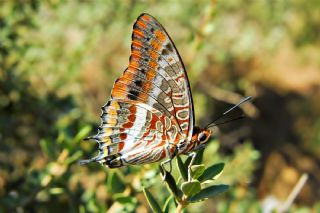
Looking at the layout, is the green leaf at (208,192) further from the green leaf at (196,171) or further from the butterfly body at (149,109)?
the butterfly body at (149,109)

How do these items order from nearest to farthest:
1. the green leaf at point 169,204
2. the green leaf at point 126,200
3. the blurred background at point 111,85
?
1. the green leaf at point 169,204
2. the green leaf at point 126,200
3. the blurred background at point 111,85

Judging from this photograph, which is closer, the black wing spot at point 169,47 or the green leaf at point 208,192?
the green leaf at point 208,192

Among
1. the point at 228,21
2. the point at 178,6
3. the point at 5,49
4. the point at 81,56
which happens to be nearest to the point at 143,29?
the point at 5,49

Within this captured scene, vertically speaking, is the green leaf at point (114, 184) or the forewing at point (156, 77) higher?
the forewing at point (156, 77)

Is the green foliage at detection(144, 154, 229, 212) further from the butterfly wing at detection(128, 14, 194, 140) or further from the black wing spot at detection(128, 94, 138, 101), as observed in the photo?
the black wing spot at detection(128, 94, 138, 101)

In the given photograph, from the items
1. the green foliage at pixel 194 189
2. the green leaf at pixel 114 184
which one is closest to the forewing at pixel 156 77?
the green leaf at pixel 114 184

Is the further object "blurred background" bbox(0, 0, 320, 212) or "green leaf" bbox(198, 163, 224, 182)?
"blurred background" bbox(0, 0, 320, 212)

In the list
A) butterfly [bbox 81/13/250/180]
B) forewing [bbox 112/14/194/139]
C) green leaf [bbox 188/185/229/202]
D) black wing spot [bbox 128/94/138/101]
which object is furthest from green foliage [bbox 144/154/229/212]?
black wing spot [bbox 128/94/138/101]

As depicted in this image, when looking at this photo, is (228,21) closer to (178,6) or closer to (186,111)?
(178,6)
